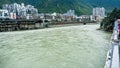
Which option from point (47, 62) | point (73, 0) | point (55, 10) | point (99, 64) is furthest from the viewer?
point (73, 0)

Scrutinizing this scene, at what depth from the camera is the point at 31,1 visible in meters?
173

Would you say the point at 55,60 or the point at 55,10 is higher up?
the point at 55,10

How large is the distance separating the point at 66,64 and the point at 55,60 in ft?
5.73

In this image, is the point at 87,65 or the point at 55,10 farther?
the point at 55,10

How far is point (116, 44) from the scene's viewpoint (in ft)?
34.4

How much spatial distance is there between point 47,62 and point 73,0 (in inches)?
6668

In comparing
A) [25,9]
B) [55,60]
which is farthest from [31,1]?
[55,60]

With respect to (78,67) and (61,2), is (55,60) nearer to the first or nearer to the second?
(78,67)

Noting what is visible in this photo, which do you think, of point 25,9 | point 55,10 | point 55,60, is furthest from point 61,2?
point 55,60

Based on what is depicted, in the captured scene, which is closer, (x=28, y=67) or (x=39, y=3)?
(x=28, y=67)

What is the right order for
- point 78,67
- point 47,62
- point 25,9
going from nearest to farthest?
point 78,67
point 47,62
point 25,9

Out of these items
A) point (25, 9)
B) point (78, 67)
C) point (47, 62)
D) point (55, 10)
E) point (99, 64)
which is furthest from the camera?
point (55, 10)

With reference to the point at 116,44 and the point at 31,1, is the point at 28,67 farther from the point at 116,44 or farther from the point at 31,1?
the point at 31,1

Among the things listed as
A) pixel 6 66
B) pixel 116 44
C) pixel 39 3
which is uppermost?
pixel 39 3
